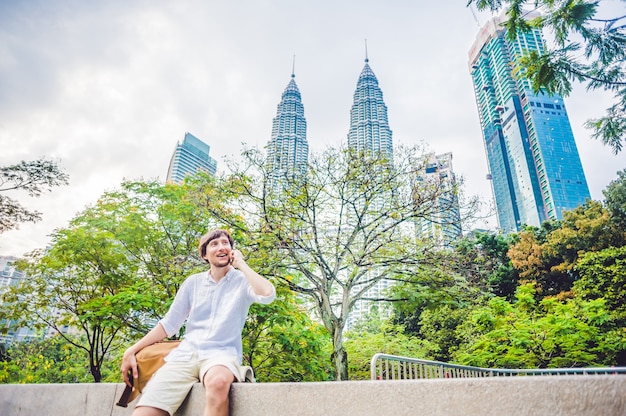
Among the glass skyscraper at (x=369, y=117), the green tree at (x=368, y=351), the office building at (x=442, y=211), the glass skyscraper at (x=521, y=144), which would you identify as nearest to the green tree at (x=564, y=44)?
the office building at (x=442, y=211)

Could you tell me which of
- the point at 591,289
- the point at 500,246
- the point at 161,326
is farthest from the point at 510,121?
the point at 161,326

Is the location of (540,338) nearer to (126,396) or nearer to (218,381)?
(218,381)

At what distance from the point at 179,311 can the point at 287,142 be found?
18523 millimetres

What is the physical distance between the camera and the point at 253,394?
1649mm

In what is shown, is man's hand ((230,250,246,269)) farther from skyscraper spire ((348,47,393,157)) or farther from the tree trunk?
skyscraper spire ((348,47,393,157))

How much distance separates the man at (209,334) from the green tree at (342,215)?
17.5 ft

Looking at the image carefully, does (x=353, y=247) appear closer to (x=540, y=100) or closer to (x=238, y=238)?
(x=238, y=238)

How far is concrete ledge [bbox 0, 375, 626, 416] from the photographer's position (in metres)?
0.98

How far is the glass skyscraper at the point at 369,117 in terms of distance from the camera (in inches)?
816

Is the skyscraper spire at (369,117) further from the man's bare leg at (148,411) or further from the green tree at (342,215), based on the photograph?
the man's bare leg at (148,411)

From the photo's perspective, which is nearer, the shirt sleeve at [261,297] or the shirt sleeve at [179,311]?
the shirt sleeve at [261,297]

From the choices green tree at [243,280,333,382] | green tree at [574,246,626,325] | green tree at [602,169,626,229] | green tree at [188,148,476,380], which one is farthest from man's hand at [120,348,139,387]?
green tree at [602,169,626,229]

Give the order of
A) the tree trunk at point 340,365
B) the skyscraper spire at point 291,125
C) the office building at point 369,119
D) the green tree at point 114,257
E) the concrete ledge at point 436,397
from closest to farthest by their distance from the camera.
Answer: the concrete ledge at point 436,397 < the tree trunk at point 340,365 < the green tree at point 114,257 < the skyscraper spire at point 291,125 < the office building at point 369,119

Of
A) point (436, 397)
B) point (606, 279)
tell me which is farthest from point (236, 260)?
point (606, 279)
